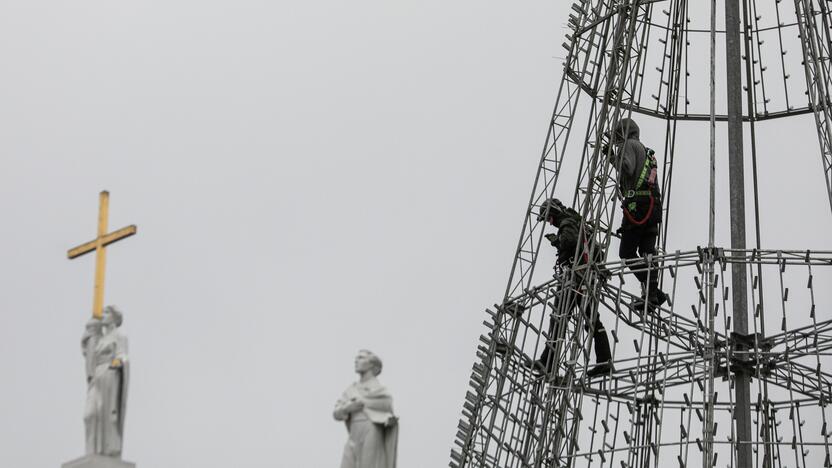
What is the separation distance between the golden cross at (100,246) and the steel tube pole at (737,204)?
15997mm

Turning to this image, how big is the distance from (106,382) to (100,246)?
2236mm

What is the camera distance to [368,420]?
161ft

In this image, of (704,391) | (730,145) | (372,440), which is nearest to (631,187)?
(730,145)

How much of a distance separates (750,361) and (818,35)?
7.66 metres

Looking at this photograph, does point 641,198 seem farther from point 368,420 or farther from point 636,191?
point 368,420

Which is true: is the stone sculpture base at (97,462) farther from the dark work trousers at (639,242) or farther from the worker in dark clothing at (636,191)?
the dark work trousers at (639,242)

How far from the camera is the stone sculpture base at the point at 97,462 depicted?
4741 cm

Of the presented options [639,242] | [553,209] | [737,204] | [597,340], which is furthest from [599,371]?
[737,204]

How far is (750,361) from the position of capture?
62.0 m

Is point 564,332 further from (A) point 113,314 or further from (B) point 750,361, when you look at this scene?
(A) point 113,314

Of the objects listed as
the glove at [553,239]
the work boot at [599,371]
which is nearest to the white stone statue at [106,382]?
the work boot at [599,371]

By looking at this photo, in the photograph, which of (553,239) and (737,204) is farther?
(553,239)

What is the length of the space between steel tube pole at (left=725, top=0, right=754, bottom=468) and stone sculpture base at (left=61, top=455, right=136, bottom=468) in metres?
15.9

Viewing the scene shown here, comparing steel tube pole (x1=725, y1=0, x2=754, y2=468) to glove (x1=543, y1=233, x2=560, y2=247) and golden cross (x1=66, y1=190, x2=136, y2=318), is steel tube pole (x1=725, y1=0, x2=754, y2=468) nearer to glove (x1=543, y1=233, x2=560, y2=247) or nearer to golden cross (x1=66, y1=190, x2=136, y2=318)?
Answer: glove (x1=543, y1=233, x2=560, y2=247)
